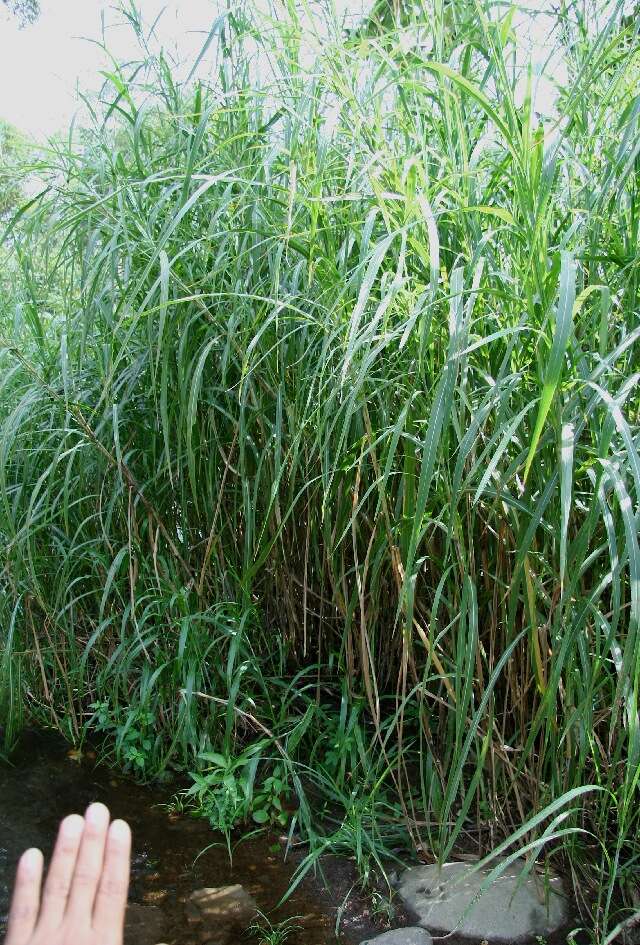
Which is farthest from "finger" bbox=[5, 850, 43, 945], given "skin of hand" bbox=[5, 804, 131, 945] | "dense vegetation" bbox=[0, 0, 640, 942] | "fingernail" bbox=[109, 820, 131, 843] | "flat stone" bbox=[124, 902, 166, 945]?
"flat stone" bbox=[124, 902, 166, 945]

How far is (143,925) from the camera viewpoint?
1929 millimetres

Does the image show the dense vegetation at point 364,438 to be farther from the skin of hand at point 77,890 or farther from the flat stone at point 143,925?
the skin of hand at point 77,890

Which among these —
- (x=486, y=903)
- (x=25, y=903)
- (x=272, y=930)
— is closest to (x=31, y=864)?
(x=25, y=903)

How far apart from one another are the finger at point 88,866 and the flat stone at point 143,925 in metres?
0.78

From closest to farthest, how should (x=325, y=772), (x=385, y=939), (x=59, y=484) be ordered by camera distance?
(x=385, y=939)
(x=325, y=772)
(x=59, y=484)

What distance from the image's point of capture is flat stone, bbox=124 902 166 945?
189 centimetres

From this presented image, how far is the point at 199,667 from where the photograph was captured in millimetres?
2209

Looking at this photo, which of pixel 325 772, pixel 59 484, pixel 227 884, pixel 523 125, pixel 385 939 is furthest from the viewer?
pixel 59 484

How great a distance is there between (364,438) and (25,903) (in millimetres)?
954

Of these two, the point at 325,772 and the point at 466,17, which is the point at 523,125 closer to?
the point at 466,17

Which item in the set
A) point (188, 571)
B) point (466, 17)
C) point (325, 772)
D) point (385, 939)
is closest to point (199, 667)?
point (188, 571)

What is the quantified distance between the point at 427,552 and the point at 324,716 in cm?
59

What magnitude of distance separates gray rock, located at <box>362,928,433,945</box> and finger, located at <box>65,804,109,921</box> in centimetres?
78

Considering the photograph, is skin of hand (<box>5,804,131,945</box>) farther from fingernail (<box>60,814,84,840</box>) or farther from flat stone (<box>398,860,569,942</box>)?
flat stone (<box>398,860,569,942</box>)
